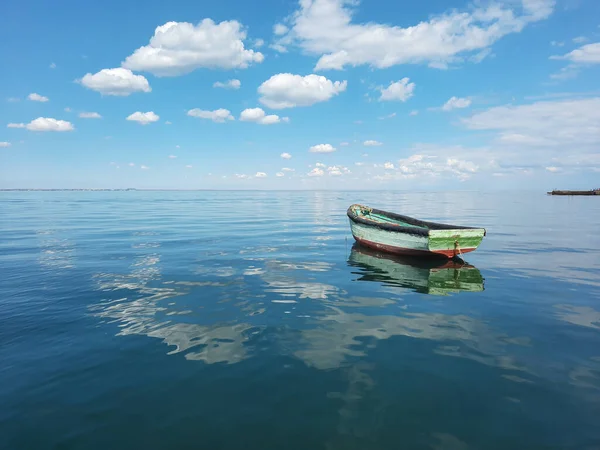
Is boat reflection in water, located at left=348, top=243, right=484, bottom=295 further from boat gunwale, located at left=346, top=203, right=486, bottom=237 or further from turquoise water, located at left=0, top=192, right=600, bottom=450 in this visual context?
boat gunwale, located at left=346, top=203, right=486, bottom=237

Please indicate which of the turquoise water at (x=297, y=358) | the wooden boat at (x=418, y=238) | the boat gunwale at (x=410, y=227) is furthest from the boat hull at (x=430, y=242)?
the turquoise water at (x=297, y=358)

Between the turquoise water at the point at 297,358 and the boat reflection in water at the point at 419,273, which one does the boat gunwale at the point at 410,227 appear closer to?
the boat reflection in water at the point at 419,273

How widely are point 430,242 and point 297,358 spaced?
10631mm

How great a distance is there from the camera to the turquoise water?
16.1ft

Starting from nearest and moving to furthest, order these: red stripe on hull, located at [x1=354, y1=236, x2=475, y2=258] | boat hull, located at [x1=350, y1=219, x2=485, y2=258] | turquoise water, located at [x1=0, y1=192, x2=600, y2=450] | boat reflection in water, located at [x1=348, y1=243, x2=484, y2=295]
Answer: turquoise water, located at [x1=0, y1=192, x2=600, y2=450] → boat reflection in water, located at [x1=348, y1=243, x2=484, y2=295] → boat hull, located at [x1=350, y1=219, x2=485, y2=258] → red stripe on hull, located at [x1=354, y1=236, x2=475, y2=258]

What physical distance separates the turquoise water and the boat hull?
4.33 ft

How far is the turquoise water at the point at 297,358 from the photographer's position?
4.91 metres

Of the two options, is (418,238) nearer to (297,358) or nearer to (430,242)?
(430,242)

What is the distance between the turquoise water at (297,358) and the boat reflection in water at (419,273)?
16 centimetres

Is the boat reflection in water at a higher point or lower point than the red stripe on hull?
lower

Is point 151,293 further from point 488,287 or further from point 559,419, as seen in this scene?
point 488,287

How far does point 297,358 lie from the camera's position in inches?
274

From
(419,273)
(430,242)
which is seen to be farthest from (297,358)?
(430,242)

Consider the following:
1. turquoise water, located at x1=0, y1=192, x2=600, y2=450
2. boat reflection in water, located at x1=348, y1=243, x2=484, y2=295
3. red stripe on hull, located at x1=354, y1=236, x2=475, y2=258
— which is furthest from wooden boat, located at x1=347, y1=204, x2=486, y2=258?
turquoise water, located at x1=0, y1=192, x2=600, y2=450
